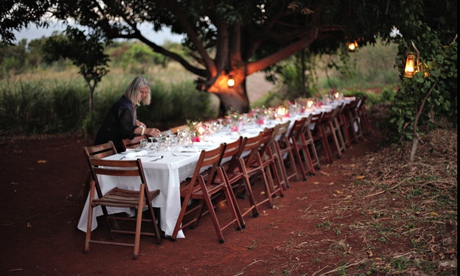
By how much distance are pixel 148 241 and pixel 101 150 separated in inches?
45.8

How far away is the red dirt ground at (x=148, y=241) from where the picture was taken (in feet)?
15.5

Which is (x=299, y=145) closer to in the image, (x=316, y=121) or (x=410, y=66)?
(x=316, y=121)

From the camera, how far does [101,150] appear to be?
5906mm

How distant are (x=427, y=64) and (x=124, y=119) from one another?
3995 mm

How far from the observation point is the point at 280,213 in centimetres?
639

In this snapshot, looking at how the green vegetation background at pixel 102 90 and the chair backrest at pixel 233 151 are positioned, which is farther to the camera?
the green vegetation background at pixel 102 90

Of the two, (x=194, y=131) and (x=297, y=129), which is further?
(x=297, y=129)

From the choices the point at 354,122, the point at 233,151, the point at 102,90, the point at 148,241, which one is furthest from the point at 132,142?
the point at 102,90

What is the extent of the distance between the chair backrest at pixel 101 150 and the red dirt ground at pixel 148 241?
19.9 inches

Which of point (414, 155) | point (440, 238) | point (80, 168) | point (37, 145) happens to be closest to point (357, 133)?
point (414, 155)

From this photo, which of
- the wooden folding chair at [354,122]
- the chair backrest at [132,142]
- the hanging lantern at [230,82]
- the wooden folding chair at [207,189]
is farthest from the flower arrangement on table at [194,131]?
the wooden folding chair at [354,122]

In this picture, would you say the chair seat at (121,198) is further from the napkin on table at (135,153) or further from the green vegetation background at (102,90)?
the green vegetation background at (102,90)

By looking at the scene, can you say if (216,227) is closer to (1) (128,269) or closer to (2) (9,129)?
(1) (128,269)

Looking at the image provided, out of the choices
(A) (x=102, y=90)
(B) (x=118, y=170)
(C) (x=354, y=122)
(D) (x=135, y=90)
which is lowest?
(C) (x=354, y=122)
